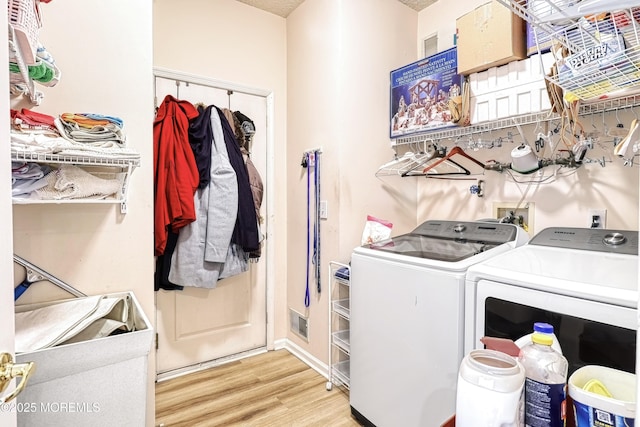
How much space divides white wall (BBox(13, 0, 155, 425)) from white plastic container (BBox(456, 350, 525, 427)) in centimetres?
139

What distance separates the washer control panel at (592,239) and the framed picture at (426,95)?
768 mm

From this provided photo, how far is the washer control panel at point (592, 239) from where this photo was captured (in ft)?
4.31

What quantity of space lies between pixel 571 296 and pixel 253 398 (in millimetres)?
1877

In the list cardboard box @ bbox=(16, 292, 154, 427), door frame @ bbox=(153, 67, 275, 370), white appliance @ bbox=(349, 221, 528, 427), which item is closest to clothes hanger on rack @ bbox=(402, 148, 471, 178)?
white appliance @ bbox=(349, 221, 528, 427)

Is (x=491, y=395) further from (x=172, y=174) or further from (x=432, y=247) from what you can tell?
(x=172, y=174)

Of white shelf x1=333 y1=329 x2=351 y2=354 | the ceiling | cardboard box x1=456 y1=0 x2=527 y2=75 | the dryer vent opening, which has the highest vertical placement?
the ceiling

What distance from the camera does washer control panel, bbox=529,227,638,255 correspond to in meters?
A: 1.31

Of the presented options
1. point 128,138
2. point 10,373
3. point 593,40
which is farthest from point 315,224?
point 10,373

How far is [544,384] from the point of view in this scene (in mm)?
602

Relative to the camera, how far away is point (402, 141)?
2.42 meters

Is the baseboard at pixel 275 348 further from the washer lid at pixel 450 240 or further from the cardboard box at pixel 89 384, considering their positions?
the cardboard box at pixel 89 384

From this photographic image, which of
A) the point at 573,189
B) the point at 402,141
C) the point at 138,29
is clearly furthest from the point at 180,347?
the point at 573,189

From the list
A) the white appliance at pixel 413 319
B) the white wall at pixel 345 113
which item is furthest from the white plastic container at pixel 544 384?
the white wall at pixel 345 113

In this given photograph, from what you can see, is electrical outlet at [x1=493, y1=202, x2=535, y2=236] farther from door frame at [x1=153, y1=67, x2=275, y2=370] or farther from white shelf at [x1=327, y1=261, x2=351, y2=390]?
door frame at [x1=153, y1=67, x2=275, y2=370]
